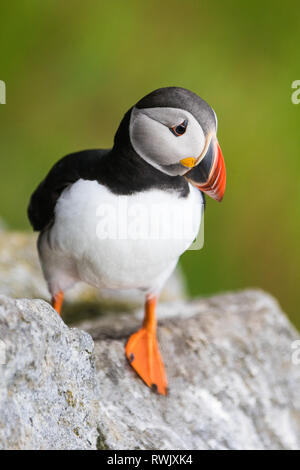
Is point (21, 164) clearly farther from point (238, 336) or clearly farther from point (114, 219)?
point (114, 219)

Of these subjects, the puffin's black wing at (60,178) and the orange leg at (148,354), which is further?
the orange leg at (148,354)

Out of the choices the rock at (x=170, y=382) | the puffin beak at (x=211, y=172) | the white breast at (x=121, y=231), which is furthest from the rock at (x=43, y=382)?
the puffin beak at (x=211, y=172)

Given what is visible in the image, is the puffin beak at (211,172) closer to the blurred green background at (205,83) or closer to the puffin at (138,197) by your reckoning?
the puffin at (138,197)

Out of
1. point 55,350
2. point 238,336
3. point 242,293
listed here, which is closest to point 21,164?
point 242,293

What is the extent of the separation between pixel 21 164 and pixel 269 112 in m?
1.97

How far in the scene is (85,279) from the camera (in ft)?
6.67

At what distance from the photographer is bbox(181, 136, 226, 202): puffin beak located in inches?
65.4

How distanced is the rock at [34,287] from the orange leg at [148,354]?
0.69 meters

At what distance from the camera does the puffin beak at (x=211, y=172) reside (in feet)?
5.45

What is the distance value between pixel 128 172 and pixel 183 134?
0.21 m

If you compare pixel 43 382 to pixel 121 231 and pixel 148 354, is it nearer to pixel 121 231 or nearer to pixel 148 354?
pixel 121 231

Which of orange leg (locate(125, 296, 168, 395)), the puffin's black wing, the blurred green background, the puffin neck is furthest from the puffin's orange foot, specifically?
the blurred green background

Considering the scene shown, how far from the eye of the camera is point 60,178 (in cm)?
199

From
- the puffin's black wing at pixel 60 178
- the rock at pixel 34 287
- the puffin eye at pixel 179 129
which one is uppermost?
the puffin eye at pixel 179 129
